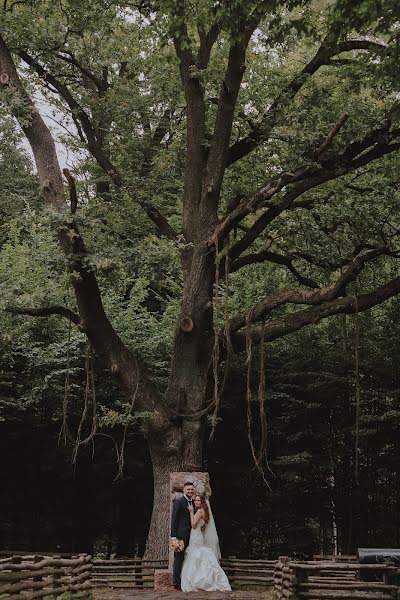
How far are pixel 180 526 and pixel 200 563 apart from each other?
2.10 ft

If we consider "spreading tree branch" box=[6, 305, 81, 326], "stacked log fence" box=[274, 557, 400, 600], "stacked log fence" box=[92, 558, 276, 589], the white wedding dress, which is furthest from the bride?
"spreading tree branch" box=[6, 305, 81, 326]

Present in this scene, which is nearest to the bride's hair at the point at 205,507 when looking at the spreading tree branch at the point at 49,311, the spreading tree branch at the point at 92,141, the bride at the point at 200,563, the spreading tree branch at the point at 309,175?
the bride at the point at 200,563

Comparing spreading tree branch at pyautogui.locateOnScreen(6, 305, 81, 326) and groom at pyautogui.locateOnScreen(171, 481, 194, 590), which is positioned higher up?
spreading tree branch at pyautogui.locateOnScreen(6, 305, 81, 326)

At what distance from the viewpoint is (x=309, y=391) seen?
21.9 meters

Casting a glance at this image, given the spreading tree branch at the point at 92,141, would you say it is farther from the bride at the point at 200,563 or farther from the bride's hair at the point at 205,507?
the bride at the point at 200,563

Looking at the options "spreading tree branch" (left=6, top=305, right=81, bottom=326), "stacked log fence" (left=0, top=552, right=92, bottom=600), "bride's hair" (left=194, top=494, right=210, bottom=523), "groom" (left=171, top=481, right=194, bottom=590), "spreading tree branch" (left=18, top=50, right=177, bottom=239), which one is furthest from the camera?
"spreading tree branch" (left=18, top=50, right=177, bottom=239)

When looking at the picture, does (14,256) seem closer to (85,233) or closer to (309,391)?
(85,233)

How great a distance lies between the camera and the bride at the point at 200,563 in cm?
1229

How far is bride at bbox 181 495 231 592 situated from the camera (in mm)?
12289

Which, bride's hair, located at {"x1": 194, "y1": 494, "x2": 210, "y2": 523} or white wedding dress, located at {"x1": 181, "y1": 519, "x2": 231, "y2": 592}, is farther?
bride's hair, located at {"x1": 194, "y1": 494, "x2": 210, "y2": 523}

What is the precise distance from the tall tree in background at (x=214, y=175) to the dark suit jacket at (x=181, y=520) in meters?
1.48

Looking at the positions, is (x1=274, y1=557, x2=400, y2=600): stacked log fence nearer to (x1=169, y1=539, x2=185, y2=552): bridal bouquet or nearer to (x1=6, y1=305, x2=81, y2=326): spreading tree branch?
(x1=169, y1=539, x2=185, y2=552): bridal bouquet

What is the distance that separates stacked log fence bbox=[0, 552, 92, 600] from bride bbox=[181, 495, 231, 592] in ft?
5.19

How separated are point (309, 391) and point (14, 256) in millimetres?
8852
